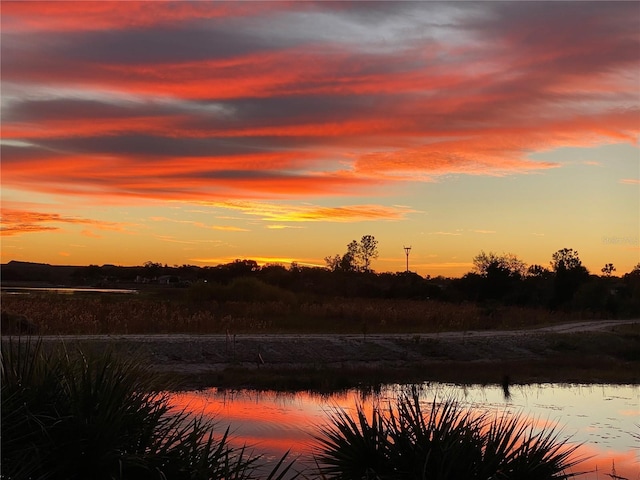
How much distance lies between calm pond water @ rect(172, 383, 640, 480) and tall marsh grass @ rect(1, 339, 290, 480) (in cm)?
574

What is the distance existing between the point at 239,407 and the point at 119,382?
14192 millimetres

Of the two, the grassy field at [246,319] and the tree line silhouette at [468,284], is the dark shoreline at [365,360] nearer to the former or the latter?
the grassy field at [246,319]

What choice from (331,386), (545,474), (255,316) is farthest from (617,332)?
(545,474)

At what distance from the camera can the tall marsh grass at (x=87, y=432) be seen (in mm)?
8258

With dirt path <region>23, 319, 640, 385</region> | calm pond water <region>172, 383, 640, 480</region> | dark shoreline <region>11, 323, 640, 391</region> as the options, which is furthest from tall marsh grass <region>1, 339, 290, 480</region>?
dirt path <region>23, 319, 640, 385</region>

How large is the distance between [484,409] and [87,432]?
1568cm

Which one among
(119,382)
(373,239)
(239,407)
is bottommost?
(239,407)

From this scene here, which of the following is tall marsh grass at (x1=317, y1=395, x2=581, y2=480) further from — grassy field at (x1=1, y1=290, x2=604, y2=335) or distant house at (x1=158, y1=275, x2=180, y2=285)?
distant house at (x1=158, y1=275, x2=180, y2=285)

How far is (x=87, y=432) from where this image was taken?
8.49 meters

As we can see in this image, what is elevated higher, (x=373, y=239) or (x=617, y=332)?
(x=373, y=239)

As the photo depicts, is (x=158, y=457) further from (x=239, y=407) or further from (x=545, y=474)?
(x=239, y=407)

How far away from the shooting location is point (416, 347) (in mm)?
36625

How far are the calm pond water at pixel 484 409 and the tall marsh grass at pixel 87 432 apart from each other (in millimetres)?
5743

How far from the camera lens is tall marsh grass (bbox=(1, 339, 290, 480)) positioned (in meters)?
8.26
